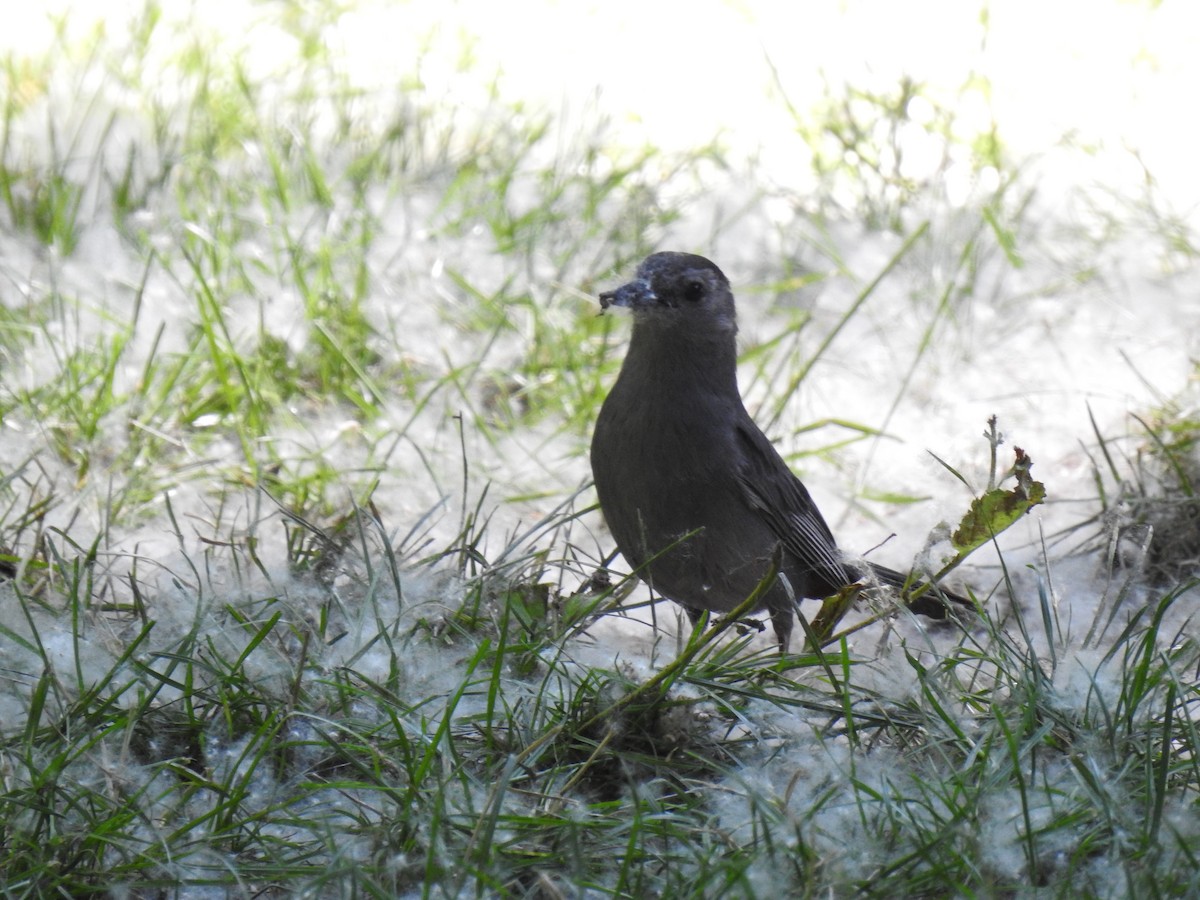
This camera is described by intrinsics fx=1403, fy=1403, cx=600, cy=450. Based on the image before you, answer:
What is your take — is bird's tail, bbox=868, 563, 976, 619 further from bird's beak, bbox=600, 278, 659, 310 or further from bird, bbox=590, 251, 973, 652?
bird's beak, bbox=600, 278, 659, 310

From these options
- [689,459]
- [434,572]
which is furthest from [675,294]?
[434,572]

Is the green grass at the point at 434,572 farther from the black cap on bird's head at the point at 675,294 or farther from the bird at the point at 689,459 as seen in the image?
the black cap on bird's head at the point at 675,294

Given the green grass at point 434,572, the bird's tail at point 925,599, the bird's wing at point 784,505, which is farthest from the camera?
the bird's wing at point 784,505

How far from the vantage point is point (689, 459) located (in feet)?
11.0

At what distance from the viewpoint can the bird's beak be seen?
3307 mm

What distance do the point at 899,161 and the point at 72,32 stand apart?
348 cm

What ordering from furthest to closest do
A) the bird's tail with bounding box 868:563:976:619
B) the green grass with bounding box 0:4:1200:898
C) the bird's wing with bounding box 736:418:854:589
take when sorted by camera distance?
the bird's wing with bounding box 736:418:854:589 → the bird's tail with bounding box 868:563:976:619 → the green grass with bounding box 0:4:1200:898

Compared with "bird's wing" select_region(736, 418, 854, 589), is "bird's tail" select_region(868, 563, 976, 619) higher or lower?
lower

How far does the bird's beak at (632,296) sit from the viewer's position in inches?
130

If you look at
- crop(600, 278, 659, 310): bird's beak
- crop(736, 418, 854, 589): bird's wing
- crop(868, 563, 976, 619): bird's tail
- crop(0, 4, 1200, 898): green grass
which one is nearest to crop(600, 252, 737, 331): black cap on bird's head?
crop(600, 278, 659, 310): bird's beak

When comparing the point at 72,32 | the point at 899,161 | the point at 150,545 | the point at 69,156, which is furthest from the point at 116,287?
the point at 899,161

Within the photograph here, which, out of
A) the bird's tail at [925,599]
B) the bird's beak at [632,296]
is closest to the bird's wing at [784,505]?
the bird's tail at [925,599]

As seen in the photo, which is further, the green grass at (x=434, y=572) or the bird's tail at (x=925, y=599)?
the bird's tail at (x=925, y=599)

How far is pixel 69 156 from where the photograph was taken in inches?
196
